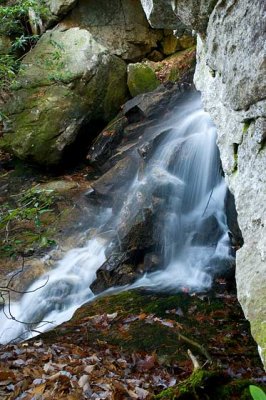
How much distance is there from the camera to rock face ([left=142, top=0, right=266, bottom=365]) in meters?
2.62

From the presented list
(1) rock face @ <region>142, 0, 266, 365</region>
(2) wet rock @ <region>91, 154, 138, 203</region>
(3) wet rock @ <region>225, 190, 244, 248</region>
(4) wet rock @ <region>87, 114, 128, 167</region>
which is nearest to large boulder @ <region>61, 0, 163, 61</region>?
(4) wet rock @ <region>87, 114, 128, 167</region>

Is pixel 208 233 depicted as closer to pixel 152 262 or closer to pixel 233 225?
pixel 233 225

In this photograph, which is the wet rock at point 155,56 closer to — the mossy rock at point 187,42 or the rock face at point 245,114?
the mossy rock at point 187,42

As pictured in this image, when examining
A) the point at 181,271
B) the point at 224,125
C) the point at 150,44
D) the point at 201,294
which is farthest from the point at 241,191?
the point at 150,44

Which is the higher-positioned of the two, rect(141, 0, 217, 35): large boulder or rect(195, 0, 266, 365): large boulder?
rect(141, 0, 217, 35): large boulder

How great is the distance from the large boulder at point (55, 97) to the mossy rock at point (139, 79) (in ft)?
2.61

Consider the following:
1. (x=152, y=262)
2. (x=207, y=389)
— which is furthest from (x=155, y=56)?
(x=207, y=389)

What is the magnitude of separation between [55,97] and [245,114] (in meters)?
9.40

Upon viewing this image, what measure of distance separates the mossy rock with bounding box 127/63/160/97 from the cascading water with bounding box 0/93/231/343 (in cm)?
286

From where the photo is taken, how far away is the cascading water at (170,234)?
7.07 m

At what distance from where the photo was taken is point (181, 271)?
737 cm

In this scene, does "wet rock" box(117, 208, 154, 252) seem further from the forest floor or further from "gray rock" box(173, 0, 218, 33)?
"gray rock" box(173, 0, 218, 33)

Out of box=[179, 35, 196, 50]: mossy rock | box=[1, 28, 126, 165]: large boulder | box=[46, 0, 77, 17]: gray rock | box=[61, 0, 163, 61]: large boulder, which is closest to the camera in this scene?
box=[1, 28, 126, 165]: large boulder

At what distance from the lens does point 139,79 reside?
41.3ft
